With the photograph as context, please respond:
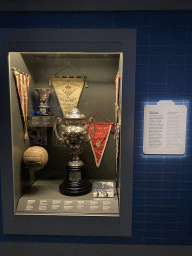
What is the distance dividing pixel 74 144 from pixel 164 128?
3.35ft

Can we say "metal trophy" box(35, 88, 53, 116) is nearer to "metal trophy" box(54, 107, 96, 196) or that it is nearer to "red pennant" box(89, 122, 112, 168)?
"metal trophy" box(54, 107, 96, 196)

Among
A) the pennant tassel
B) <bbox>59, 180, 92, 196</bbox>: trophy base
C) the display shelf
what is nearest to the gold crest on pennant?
A: <bbox>59, 180, 92, 196</bbox>: trophy base

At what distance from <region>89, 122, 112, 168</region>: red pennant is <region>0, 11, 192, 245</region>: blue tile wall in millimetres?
701

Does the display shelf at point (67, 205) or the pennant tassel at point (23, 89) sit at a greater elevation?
the pennant tassel at point (23, 89)

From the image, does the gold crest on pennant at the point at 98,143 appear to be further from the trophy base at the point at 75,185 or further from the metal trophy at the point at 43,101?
the metal trophy at the point at 43,101

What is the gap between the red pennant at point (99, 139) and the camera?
2.61 metres

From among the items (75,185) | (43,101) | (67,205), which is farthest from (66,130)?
(67,205)

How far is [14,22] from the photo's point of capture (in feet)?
6.25

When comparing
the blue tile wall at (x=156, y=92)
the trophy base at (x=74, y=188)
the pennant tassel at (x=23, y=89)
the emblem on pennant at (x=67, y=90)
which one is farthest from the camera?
the emblem on pennant at (x=67, y=90)

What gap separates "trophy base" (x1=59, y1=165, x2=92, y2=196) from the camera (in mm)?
2242

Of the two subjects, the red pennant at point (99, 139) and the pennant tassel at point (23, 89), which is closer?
the pennant tassel at point (23, 89)

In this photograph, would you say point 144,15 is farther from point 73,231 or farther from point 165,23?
point 73,231

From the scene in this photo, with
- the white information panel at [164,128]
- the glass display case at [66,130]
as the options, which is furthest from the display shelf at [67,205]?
the white information panel at [164,128]

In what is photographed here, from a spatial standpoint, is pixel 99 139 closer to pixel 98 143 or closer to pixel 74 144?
pixel 98 143
